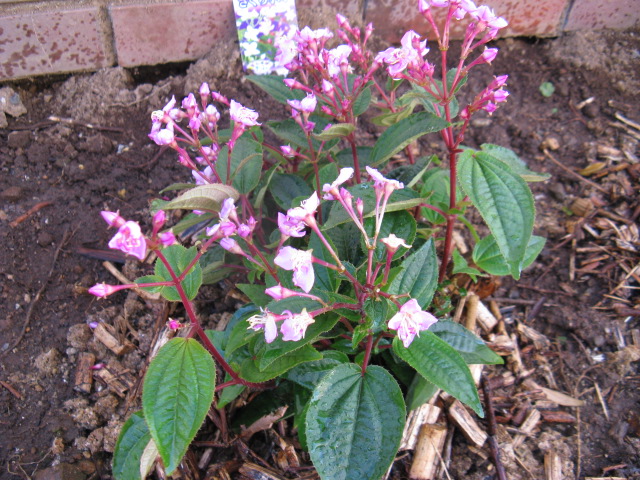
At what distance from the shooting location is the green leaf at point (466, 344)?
1.68 m

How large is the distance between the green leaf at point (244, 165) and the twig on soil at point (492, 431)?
1.12 metres

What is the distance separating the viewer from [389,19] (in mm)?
2943

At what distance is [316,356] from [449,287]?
841mm

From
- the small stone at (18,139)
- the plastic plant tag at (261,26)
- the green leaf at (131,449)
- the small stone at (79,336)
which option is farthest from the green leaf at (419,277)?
the small stone at (18,139)

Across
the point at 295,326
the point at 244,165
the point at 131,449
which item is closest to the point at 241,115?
the point at 244,165

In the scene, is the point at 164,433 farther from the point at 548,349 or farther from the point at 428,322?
the point at 548,349

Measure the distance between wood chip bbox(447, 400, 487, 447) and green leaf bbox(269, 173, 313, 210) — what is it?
0.93 metres

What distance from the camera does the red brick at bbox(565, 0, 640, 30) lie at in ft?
10.1

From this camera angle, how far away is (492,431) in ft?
6.13

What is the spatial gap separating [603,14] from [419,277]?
8.09 ft

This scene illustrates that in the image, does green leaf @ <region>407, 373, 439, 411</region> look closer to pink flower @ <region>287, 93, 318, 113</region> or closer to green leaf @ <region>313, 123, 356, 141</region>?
green leaf @ <region>313, 123, 356, 141</region>

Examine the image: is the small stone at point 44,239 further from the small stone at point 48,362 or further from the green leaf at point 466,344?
the green leaf at point 466,344

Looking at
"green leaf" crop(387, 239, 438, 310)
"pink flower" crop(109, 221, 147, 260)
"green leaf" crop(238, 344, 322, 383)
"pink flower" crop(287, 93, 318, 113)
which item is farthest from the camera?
"pink flower" crop(287, 93, 318, 113)

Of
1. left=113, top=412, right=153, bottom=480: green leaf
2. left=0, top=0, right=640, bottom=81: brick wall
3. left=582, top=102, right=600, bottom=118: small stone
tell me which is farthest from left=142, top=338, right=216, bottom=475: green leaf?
left=582, top=102, right=600, bottom=118: small stone
